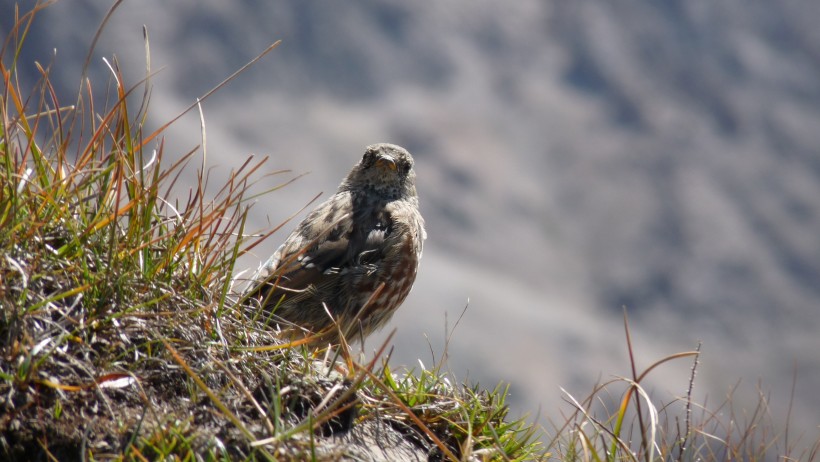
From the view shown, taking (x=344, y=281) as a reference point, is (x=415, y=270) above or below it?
above

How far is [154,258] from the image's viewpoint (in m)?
3.36

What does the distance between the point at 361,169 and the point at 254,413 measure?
355cm

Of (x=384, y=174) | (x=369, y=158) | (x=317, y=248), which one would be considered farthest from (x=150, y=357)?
(x=369, y=158)

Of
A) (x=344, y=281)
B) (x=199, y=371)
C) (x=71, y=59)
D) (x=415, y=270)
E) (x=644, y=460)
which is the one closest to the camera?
(x=199, y=371)

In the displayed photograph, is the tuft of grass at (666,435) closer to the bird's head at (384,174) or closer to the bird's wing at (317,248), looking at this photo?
the bird's wing at (317,248)

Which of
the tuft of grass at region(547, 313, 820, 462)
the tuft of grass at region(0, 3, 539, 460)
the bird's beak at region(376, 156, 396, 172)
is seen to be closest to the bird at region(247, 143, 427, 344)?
the bird's beak at region(376, 156, 396, 172)

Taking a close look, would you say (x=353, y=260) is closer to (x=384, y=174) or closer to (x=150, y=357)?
(x=384, y=174)

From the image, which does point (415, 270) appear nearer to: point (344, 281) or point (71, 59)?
point (344, 281)

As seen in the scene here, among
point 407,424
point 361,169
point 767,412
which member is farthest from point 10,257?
point 361,169

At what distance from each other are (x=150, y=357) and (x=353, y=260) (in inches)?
98.6

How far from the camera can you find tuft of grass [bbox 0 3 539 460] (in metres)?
2.68

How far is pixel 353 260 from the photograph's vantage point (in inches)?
212

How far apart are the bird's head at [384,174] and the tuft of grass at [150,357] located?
245cm

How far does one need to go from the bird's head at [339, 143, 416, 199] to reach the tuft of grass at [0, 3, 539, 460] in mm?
2449
